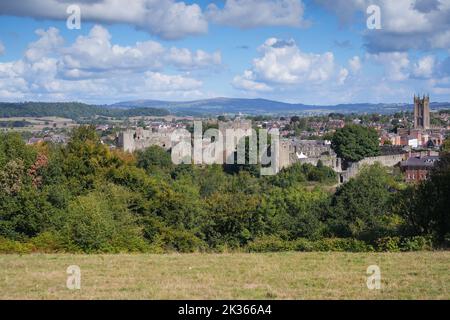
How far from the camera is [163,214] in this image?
28797 mm

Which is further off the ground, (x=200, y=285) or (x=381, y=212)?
(x=200, y=285)

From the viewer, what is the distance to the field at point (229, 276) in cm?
998

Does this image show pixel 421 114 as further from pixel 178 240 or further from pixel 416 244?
pixel 416 244

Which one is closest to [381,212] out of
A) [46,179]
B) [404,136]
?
[46,179]

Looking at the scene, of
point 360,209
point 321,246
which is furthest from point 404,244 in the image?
point 360,209

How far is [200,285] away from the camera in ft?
35.4

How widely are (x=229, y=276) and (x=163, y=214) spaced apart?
17.2 m

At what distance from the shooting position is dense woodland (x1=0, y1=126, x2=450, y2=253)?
20.2 metres

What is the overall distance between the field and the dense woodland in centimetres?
449

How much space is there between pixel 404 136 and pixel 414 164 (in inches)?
2005

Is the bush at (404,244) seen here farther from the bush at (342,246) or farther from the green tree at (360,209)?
the green tree at (360,209)

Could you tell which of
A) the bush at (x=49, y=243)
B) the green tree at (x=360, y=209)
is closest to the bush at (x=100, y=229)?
the bush at (x=49, y=243)

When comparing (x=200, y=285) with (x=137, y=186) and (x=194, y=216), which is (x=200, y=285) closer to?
(x=194, y=216)

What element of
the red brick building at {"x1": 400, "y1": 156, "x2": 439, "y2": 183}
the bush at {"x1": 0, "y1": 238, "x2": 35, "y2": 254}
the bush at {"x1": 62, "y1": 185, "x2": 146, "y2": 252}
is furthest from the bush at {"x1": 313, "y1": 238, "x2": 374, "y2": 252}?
the red brick building at {"x1": 400, "y1": 156, "x2": 439, "y2": 183}
